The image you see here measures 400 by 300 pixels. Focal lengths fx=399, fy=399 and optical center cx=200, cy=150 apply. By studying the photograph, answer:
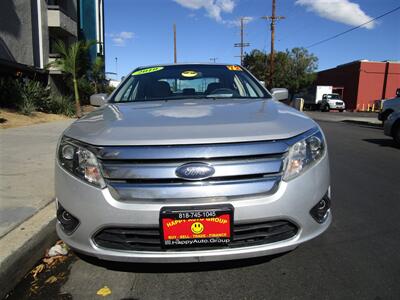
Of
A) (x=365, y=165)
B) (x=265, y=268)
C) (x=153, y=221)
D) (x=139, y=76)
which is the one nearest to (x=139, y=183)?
(x=153, y=221)

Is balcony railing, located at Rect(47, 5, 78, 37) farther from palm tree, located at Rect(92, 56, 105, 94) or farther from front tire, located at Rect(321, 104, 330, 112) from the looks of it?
front tire, located at Rect(321, 104, 330, 112)

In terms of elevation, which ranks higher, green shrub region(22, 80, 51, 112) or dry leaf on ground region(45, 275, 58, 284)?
green shrub region(22, 80, 51, 112)

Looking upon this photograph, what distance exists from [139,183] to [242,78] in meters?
2.38

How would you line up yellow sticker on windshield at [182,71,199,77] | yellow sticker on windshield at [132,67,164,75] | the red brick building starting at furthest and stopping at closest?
the red brick building < yellow sticker on windshield at [132,67,164,75] < yellow sticker on windshield at [182,71,199,77]

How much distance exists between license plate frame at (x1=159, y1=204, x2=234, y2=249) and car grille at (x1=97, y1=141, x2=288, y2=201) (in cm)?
8

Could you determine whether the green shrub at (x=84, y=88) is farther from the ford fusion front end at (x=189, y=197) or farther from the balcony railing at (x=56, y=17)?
the ford fusion front end at (x=189, y=197)

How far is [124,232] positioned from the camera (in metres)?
2.42

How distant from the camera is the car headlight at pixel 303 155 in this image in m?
2.47

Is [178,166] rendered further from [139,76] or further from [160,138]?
[139,76]

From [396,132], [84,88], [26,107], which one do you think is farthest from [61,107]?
[396,132]

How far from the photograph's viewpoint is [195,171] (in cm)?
232

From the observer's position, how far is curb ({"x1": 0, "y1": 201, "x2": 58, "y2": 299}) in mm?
2778

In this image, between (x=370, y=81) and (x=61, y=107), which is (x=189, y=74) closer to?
(x=61, y=107)

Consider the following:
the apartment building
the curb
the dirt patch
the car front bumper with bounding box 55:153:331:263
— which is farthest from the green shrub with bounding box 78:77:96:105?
the car front bumper with bounding box 55:153:331:263
